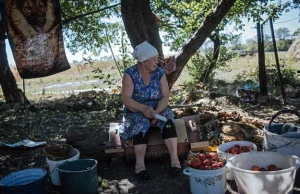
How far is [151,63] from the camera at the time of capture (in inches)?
153

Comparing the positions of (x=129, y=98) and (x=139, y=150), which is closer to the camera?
(x=139, y=150)

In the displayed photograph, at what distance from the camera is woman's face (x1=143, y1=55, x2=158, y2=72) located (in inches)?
152

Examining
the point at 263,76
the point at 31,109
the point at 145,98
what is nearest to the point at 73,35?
the point at 31,109

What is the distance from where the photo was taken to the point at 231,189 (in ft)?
11.0

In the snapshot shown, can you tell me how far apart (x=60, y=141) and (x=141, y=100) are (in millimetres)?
2185

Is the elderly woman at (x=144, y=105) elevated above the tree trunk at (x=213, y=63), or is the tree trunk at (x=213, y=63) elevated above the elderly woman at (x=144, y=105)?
the tree trunk at (x=213, y=63)

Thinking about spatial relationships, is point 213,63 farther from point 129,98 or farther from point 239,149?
point 239,149

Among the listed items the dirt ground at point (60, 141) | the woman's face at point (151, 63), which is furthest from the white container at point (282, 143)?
the woman's face at point (151, 63)

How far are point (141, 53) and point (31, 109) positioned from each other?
587cm

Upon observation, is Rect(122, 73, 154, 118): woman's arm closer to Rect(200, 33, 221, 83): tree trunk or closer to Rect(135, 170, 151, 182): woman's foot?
Rect(135, 170, 151, 182): woman's foot

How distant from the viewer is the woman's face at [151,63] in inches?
152

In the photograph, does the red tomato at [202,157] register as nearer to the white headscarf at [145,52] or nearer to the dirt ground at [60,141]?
the dirt ground at [60,141]

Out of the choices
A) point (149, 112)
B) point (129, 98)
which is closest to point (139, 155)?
point (149, 112)

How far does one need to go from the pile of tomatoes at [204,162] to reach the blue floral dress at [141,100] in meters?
0.84
